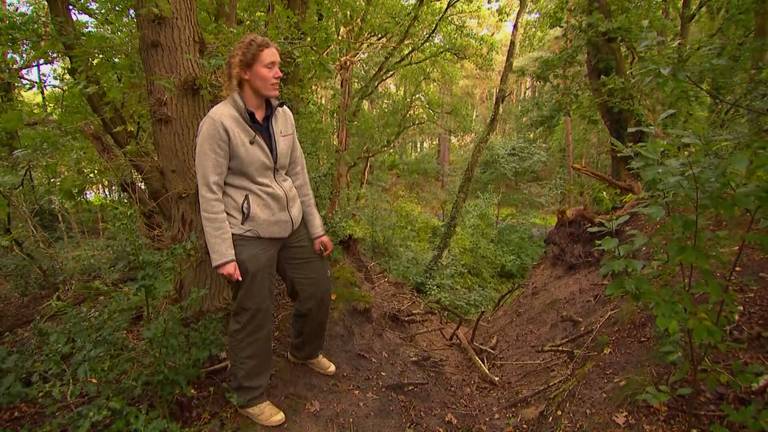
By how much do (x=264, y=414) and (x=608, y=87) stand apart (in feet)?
20.5

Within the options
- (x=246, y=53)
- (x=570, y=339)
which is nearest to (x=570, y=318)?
(x=570, y=339)

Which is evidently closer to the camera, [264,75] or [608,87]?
[264,75]

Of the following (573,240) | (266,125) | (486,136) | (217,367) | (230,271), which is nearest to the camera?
(230,271)

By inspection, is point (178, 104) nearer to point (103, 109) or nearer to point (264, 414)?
point (103, 109)

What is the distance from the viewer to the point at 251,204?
263 cm

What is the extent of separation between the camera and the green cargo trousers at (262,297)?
2.64 m

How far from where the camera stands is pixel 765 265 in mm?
3225

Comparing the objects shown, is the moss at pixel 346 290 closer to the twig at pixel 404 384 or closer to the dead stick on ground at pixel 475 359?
the twig at pixel 404 384

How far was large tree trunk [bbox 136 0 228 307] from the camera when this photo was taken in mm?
3041

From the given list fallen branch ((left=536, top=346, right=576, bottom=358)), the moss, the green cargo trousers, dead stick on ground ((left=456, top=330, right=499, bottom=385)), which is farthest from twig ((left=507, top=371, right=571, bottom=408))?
the green cargo trousers

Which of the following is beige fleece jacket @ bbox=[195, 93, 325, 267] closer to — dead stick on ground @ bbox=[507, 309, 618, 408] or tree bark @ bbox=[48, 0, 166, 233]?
tree bark @ bbox=[48, 0, 166, 233]

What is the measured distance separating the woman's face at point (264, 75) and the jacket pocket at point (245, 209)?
2.23 ft

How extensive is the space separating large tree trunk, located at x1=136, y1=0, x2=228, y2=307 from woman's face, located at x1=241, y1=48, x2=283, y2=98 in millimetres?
780

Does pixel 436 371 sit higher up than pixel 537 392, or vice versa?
pixel 537 392
